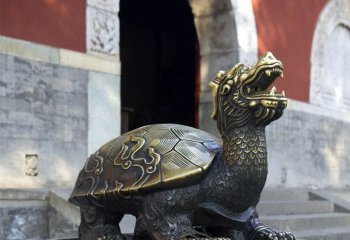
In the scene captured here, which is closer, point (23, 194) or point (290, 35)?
point (23, 194)

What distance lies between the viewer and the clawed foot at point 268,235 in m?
2.66

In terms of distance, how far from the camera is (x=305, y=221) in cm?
664

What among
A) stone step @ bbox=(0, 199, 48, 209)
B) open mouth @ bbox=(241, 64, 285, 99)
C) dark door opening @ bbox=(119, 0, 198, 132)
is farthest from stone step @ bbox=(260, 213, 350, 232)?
dark door opening @ bbox=(119, 0, 198, 132)

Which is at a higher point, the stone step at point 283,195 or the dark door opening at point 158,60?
the dark door opening at point 158,60

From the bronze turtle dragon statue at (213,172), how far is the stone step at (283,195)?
4.65m

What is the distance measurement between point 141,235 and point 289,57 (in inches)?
313

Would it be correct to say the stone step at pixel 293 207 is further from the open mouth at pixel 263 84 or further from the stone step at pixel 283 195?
the open mouth at pixel 263 84

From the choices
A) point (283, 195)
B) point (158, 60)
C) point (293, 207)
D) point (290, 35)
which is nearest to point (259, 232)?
point (293, 207)

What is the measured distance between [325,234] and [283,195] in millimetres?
1502

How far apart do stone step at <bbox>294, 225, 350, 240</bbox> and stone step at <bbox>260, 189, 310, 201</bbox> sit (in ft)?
3.04

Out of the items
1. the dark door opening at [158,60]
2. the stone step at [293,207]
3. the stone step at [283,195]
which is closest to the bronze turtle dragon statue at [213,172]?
the stone step at [293,207]

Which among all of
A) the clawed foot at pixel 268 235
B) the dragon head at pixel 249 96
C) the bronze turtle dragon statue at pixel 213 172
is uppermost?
the dragon head at pixel 249 96

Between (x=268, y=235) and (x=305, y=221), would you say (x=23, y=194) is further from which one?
(x=305, y=221)

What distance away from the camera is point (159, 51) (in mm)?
13367
